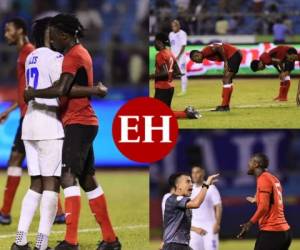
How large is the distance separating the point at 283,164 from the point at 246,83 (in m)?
0.72

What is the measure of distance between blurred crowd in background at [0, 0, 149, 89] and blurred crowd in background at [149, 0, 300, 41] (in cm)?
248

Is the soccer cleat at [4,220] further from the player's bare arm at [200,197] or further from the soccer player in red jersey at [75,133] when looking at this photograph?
the player's bare arm at [200,197]

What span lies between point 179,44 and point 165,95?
413 millimetres

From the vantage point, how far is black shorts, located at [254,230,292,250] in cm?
628

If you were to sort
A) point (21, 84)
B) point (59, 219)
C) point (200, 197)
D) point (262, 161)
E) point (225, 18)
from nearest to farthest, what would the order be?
point (200, 197)
point (262, 161)
point (21, 84)
point (59, 219)
point (225, 18)

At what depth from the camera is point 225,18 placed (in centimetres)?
790

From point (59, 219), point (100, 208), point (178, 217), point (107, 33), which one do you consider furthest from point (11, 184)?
A: point (107, 33)

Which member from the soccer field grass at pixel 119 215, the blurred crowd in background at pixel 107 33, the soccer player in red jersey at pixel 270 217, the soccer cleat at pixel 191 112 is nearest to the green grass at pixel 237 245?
the soccer field grass at pixel 119 215

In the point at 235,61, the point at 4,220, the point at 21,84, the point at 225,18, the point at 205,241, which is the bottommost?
the point at 205,241

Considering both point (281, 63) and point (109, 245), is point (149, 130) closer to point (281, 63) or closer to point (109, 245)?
point (281, 63)

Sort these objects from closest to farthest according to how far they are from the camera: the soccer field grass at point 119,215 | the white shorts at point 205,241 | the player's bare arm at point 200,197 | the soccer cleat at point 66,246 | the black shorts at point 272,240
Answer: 1. the player's bare arm at point 200,197
2. the soccer cleat at point 66,246
3. the black shorts at point 272,240
4. the soccer field grass at point 119,215
5. the white shorts at point 205,241

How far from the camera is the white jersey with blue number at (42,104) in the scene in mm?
5918

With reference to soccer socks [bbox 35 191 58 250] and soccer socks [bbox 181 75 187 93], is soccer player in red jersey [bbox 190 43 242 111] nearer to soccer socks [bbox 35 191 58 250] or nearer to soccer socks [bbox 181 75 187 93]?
soccer socks [bbox 181 75 187 93]

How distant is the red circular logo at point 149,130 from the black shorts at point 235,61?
1.87 ft
